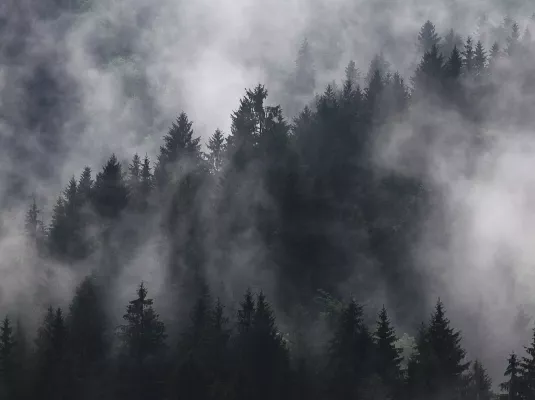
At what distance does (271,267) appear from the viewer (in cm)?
8719

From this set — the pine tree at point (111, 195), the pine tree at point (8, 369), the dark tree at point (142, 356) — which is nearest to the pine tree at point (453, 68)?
the pine tree at point (111, 195)

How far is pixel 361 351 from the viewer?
64.9 meters

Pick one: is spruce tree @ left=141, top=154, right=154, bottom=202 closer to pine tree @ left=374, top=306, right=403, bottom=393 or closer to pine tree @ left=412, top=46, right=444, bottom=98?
pine tree @ left=412, top=46, right=444, bottom=98

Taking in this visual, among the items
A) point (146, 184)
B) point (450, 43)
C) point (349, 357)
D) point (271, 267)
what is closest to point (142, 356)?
point (349, 357)

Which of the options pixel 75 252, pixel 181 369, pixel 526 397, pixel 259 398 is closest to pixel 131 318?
pixel 181 369

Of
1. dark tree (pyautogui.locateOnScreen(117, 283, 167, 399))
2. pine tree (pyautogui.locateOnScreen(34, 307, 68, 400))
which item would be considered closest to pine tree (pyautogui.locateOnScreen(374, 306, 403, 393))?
dark tree (pyautogui.locateOnScreen(117, 283, 167, 399))

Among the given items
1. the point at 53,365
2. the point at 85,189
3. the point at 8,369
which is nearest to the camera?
the point at 53,365

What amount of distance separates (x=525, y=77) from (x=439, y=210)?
39006 mm

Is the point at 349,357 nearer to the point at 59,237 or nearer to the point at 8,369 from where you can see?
the point at 8,369

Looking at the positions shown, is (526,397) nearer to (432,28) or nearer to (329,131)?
(329,131)

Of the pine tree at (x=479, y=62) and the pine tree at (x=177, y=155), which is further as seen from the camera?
the pine tree at (x=479, y=62)

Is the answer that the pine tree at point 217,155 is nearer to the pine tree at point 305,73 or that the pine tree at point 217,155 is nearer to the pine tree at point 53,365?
the pine tree at point 53,365

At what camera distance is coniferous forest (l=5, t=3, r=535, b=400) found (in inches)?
2574

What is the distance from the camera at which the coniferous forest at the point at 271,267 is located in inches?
2574
